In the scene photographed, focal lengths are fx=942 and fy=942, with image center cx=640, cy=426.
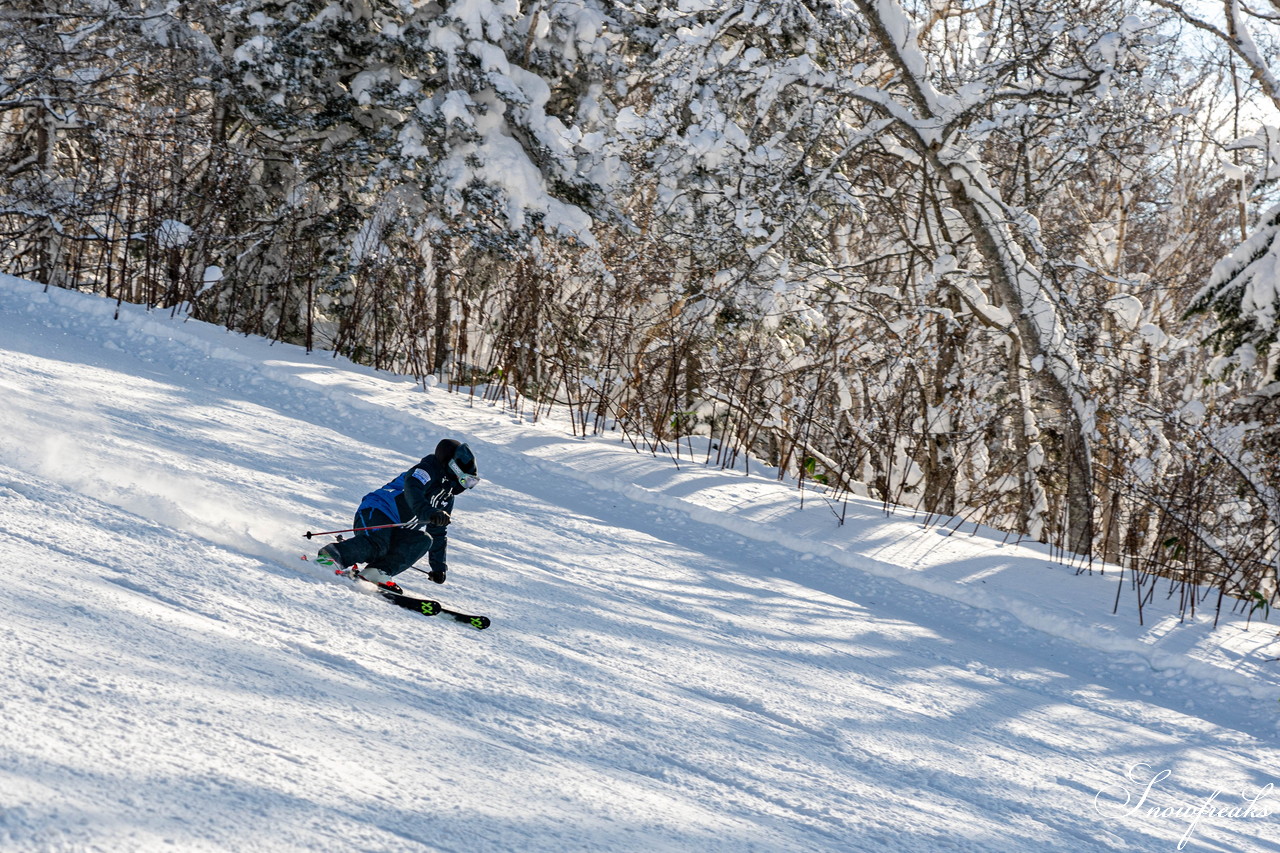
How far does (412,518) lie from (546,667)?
113 centimetres

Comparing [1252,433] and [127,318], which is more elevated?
[1252,433]

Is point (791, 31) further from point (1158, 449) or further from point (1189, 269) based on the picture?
point (1189, 269)

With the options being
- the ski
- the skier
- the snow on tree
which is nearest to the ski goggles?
the skier

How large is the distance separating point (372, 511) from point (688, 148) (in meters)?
5.89

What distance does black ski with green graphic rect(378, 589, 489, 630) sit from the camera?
12.9 ft

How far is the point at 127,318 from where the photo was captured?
832 centimetres

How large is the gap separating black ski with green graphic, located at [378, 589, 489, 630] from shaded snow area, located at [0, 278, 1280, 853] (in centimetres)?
6

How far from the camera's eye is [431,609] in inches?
155

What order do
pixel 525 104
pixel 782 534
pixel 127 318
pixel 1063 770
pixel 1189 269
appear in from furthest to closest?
pixel 1189 269, pixel 525 104, pixel 127 318, pixel 782 534, pixel 1063 770

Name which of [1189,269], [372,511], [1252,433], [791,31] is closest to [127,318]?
[372,511]

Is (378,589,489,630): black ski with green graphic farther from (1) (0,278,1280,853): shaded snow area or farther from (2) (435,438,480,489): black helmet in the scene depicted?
(2) (435,438,480,489): black helmet

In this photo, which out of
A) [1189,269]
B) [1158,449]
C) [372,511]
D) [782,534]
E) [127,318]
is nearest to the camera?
[372,511]

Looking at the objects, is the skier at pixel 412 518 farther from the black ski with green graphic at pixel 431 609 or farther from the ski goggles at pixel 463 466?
the black ski with green graphic at pixel 431 609

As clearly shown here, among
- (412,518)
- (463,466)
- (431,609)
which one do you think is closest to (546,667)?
(431,609)
